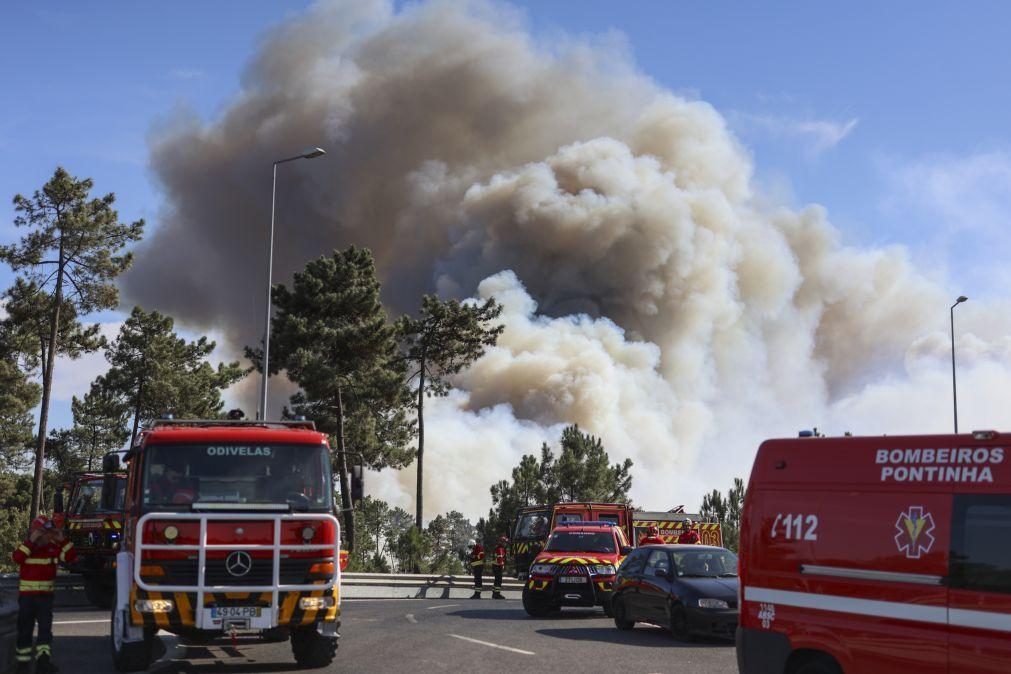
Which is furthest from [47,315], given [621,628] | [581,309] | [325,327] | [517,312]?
[581,309]

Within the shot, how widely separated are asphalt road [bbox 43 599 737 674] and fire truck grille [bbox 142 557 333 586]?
3.66 ft

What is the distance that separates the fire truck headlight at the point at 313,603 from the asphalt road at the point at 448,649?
79 centimetres

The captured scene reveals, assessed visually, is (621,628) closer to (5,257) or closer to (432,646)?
(432,646)

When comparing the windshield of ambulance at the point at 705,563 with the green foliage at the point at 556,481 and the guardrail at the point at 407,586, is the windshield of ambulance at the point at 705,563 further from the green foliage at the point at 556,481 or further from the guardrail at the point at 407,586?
the green foliage at the point at 556,481

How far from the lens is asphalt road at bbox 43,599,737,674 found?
11695 millimetres

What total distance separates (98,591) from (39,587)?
1028cm

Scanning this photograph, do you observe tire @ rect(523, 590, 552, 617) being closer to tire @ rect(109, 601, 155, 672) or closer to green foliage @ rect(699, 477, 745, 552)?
tire @ rect(109, 601, 155, 672)

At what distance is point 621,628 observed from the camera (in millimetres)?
16625

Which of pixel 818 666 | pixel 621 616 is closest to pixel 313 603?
pixel 818 666

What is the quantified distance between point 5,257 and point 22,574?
105 ft

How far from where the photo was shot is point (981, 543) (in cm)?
676

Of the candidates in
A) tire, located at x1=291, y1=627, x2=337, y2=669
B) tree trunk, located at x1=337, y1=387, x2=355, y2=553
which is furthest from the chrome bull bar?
tree trunk, located at x1=337, y1=387, x2=355, y2=553

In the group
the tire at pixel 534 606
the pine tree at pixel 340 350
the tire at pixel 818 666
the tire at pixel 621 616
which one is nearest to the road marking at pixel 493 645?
the tire at pixel 621 616

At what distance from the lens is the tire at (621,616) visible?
644 inches
